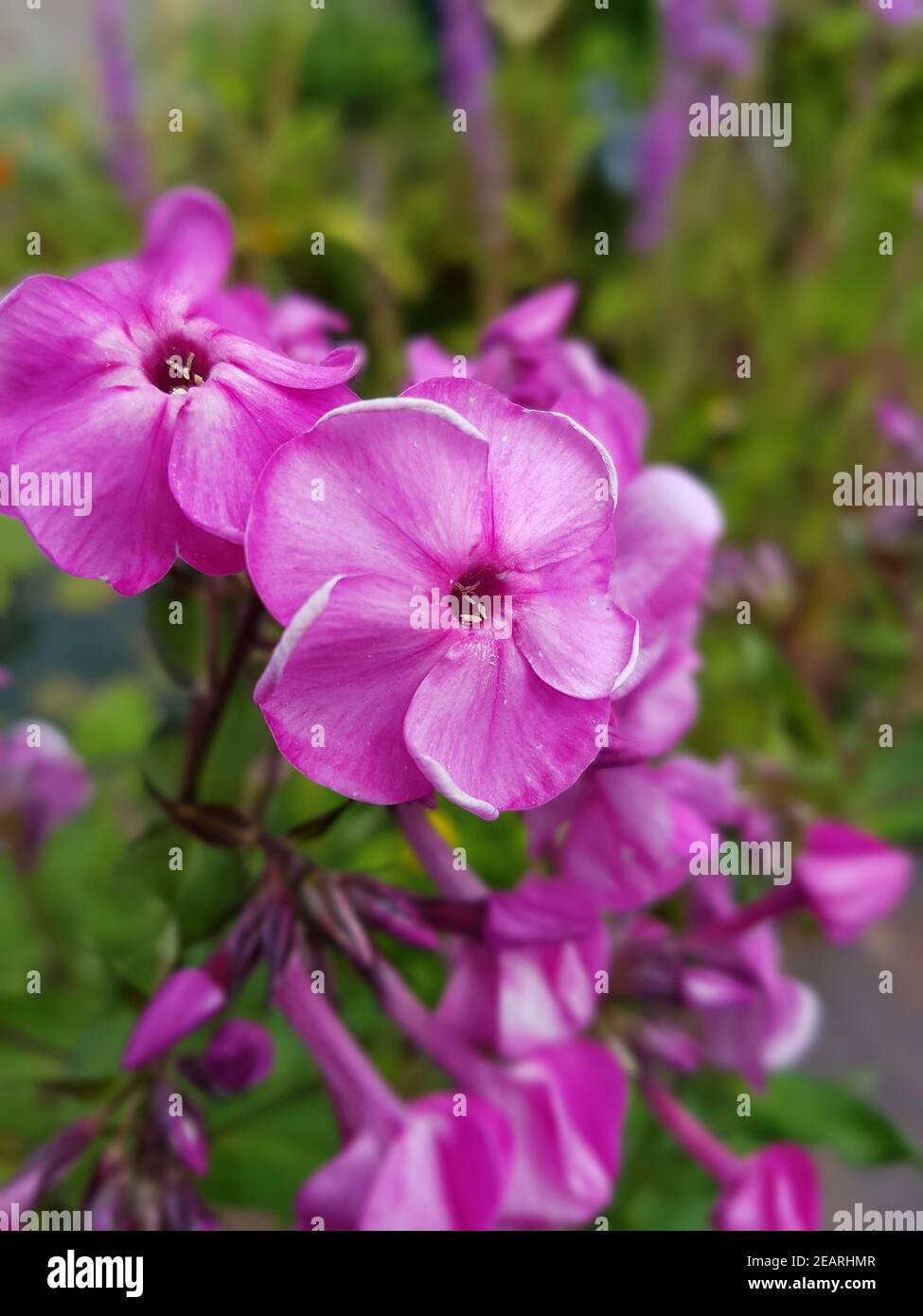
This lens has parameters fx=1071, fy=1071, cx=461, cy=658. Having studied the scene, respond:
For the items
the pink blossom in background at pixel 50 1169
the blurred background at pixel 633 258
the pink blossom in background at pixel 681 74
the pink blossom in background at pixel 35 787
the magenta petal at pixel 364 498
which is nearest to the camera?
the magenta petal at pixel 364 498

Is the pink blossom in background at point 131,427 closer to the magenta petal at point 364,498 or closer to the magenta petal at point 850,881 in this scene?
the magenta petal at point 364,498

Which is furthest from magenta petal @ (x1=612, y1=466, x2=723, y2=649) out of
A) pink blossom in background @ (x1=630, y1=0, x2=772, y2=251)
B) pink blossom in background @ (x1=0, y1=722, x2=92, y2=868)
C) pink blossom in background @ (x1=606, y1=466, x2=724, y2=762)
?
pink blossom in background @ (x1=630, y1=0, x2=772, y2=251)

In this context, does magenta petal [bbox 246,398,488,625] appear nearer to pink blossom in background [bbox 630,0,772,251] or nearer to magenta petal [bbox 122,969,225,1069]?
magenta petal [bbox 122,969,225,1069]

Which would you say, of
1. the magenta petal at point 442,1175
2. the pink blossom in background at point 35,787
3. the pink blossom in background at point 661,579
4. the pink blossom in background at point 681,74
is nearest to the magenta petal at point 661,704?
the pink blossom in background at point 661,579

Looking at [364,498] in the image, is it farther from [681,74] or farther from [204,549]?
[681,74]

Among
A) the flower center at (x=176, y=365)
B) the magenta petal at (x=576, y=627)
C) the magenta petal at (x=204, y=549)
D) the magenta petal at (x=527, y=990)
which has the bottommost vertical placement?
the magenta petal at (x=527, y=990)

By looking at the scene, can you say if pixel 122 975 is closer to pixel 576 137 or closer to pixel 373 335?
pixel 373 335
